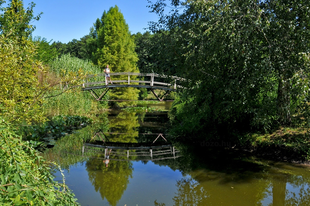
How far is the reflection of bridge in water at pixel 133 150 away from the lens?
8.30 meters

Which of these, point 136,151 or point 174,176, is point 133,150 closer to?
point 136,151

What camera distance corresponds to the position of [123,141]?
418 inches

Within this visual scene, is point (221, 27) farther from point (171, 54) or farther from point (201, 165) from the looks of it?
point (201, 165)

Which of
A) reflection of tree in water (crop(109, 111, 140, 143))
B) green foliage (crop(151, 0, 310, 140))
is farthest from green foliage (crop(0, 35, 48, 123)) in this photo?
reflection of tree in water (crop(109, 111, 140, 143))

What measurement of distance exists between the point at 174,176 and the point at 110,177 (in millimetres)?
1577

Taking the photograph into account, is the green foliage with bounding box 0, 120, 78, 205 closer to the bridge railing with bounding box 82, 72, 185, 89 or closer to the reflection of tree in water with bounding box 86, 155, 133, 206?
the reflection of tree in water with bounding box 86, 155, 133, 206

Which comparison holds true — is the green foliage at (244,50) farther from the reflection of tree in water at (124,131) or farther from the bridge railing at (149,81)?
the reflection of tree in water at (124,131)

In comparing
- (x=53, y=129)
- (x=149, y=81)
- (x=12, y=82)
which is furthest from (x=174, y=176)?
(x=149, y=81)

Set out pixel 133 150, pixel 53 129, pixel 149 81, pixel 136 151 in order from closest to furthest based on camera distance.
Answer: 1. pixel 136 151
2. pixel 133 150
3. pixel 53 129
4. pixel 149 81

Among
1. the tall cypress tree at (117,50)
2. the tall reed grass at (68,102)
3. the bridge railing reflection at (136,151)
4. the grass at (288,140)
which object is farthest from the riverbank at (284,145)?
the tall cypress tree at (117,50)

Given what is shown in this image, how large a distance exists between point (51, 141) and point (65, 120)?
2.98m

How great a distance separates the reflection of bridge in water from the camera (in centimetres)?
830

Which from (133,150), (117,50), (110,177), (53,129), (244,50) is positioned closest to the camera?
(244,50)

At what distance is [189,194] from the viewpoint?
5324 millimetres
